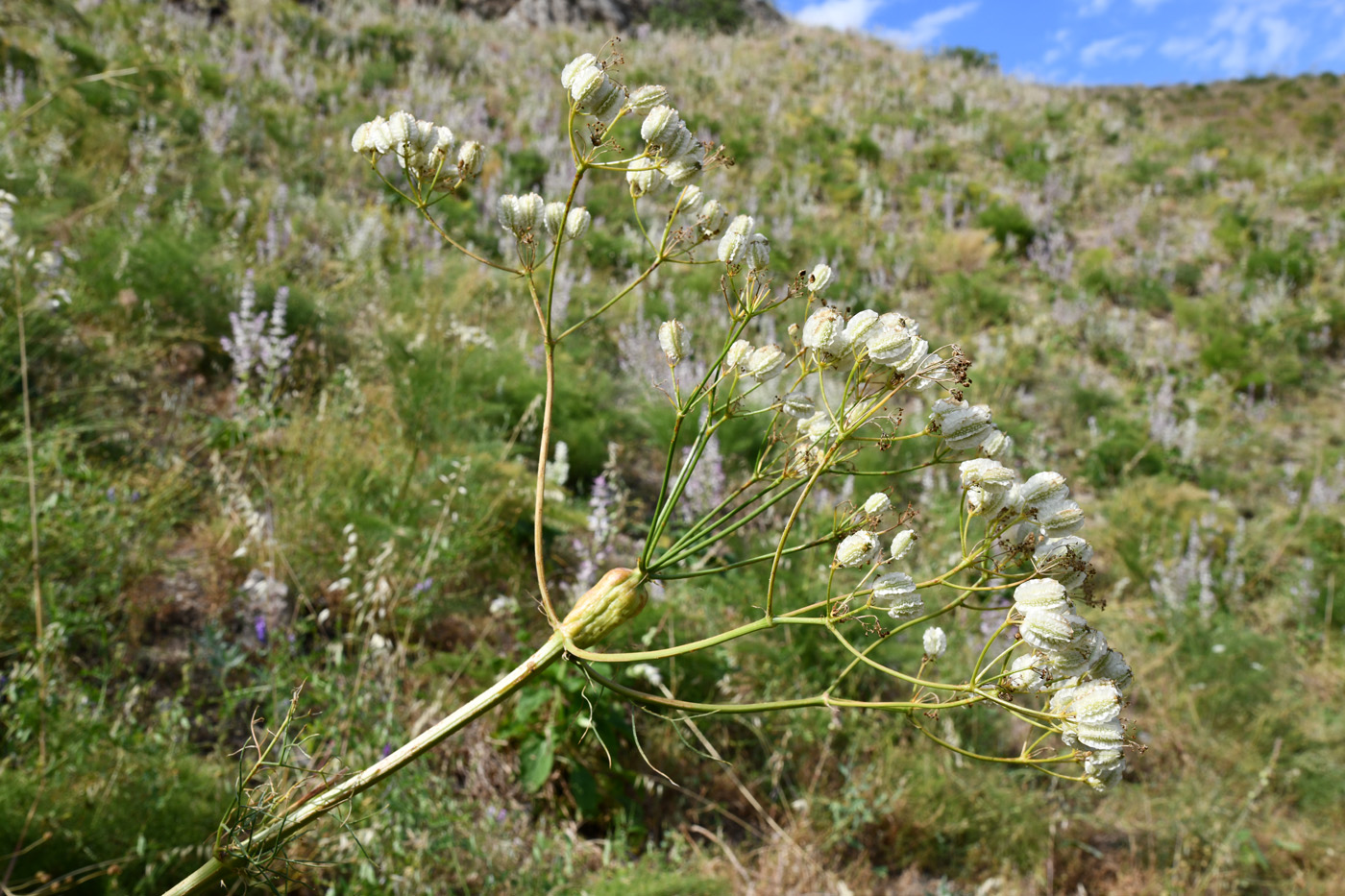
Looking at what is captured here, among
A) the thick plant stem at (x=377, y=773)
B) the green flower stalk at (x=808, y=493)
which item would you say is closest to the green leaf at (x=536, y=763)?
the green flower stalk at (x=808, y=493)

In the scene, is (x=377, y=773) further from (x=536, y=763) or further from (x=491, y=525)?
(x=491, y=525)

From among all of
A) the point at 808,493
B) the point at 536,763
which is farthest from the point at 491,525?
the point at 808,493

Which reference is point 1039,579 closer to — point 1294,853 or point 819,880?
point 819,880

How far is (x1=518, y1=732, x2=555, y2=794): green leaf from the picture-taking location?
2178 mm

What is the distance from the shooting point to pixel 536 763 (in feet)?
7.31

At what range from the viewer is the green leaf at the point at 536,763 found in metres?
2.18

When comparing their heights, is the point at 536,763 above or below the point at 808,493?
below

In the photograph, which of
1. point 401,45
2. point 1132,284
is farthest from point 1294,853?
point 401,45

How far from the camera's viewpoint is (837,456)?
29.9 inches

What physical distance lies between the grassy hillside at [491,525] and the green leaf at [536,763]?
0.01m

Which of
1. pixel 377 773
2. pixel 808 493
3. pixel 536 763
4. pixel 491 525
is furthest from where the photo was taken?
pixel 491 525

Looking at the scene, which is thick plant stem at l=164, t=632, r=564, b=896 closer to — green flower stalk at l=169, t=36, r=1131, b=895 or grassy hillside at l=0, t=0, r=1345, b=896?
green flower stalk at l=169, t=36, r=1131, b=895

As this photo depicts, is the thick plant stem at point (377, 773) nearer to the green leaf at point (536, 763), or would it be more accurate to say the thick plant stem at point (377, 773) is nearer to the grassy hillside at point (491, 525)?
the grassy hillside at point (491, 525)

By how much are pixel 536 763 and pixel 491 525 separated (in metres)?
1.03
